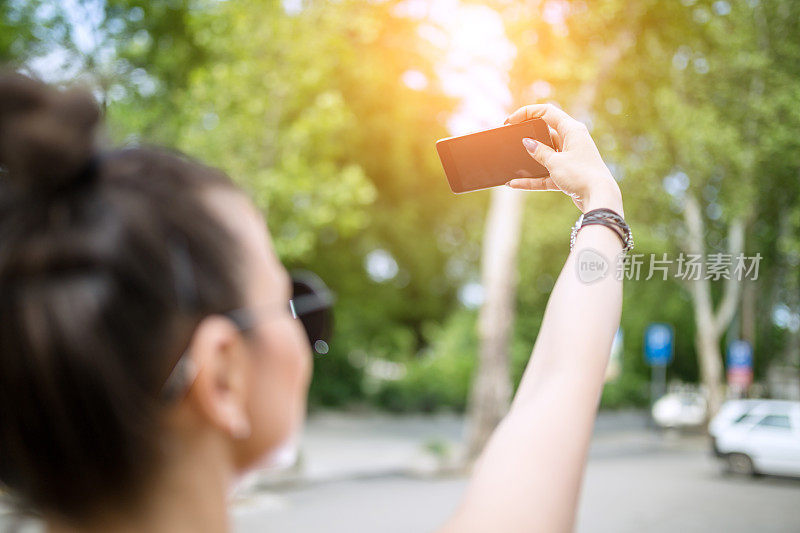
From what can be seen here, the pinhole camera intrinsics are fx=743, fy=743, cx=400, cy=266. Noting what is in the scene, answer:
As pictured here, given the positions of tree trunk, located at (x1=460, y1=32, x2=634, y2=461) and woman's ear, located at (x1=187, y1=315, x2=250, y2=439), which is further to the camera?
tree trunk, located at (x1=460, y1=32, x2=634, y2=461)

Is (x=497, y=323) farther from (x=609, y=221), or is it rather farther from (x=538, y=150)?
(x=609, y=221)

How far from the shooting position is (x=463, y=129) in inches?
90.0

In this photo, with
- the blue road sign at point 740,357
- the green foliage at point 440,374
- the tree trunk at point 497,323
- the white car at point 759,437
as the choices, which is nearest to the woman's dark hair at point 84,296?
the white car at point 759,437

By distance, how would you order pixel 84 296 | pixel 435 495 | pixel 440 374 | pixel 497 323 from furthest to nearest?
pixel 440 374, pixel 497 323, pixel 435 495, pixel 84 296

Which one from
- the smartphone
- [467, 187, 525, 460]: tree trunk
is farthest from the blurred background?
the smartphone

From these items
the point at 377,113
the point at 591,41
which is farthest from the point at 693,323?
the point at 591,41

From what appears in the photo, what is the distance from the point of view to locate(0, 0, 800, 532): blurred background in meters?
4.05

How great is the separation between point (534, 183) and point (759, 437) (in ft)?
41.1

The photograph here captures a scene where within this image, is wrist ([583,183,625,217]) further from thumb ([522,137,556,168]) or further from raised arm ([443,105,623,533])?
thumb ([522,137,556,168])

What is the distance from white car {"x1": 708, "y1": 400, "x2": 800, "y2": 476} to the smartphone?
9495mm

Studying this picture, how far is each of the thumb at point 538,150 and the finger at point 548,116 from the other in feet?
0.11

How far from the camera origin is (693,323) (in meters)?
30.4

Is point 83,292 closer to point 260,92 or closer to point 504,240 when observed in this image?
point 260,92

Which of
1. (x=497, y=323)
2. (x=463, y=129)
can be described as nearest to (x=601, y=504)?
(x=497, y=323)
